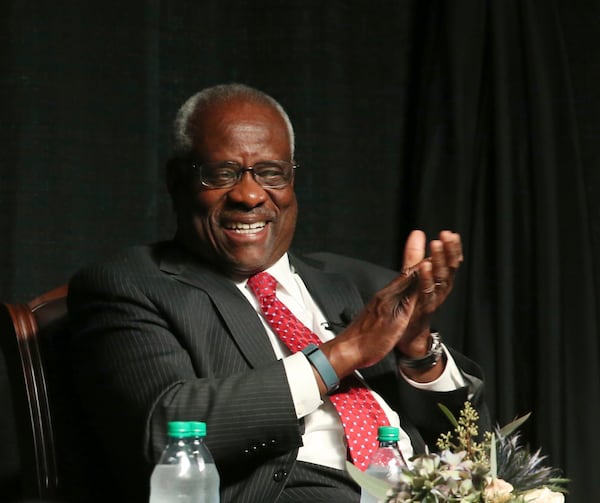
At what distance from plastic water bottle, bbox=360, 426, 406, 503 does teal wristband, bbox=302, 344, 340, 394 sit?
0.54 feet

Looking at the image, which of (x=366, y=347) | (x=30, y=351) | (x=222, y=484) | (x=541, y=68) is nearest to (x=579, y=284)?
(x=541, y=68)

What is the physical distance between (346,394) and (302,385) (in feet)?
0.74

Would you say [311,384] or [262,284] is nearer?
[311,384]


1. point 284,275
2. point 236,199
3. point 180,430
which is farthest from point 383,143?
point 180,430

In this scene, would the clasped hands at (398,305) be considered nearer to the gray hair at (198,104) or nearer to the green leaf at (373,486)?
the gray hair at (198,104)

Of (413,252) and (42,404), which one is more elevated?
(413,252)

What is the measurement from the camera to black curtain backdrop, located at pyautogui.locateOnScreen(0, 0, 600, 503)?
9.02ft

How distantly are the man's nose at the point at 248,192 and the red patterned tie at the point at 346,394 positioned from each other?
0.18 metres

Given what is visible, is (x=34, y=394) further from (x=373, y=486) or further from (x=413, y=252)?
(x=373, y=486)

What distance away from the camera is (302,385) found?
198cm

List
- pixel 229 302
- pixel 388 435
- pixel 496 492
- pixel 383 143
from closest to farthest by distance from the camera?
1. pixel 496 492
2. pixel 388 435
3. pixel 229 302
4. pixel 383 143

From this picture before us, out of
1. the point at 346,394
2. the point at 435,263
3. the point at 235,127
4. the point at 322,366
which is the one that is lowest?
the point at 346,394

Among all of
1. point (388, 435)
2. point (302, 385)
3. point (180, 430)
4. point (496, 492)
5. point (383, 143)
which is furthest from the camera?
point (383, 143)

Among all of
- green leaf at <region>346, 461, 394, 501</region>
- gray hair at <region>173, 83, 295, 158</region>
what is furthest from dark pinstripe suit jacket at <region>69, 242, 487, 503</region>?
green leaf at <region>346, 461, 394, 501</region>
